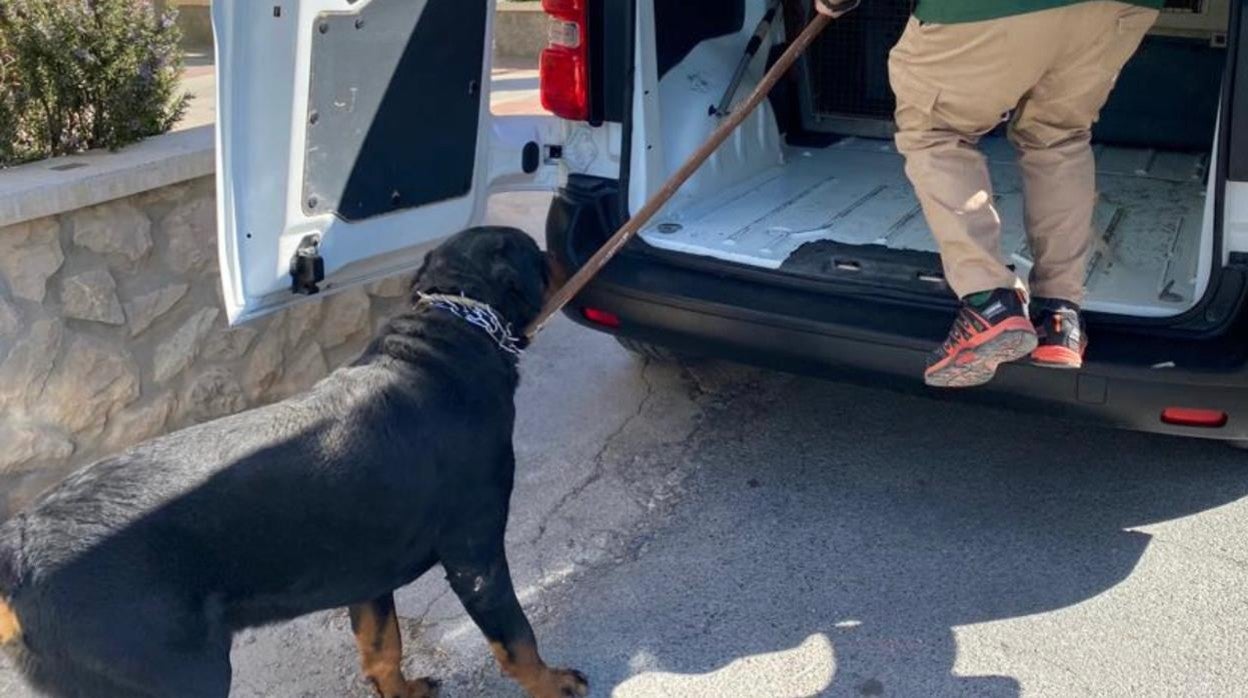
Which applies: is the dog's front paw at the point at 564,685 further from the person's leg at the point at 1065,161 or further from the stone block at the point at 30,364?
the stone block at the point at 30,364

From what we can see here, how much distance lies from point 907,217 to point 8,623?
2949mm

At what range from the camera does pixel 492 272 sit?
2.92 m

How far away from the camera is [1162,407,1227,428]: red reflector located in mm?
3014

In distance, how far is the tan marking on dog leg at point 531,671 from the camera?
2.83m

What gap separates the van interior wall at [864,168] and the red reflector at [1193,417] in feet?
0.91

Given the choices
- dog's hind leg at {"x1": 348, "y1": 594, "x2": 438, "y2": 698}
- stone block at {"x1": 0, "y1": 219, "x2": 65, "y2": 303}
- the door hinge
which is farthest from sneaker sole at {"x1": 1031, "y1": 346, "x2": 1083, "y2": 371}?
stone block at {"x1": 0, "y1": 219, "x2": 65, "y2": 303}

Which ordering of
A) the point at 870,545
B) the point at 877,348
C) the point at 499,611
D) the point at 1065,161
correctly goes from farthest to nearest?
1. the point at 870,545
2. the point at 877,348
3. the point at 1065,161
4. the point at 499,611

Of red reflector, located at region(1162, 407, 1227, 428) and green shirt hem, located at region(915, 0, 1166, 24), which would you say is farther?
red reflector, located at region(1162, 407, 1227, 428)

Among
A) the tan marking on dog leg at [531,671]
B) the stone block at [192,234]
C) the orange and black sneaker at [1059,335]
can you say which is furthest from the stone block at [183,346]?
the orange and black sneaker at [1059,335]

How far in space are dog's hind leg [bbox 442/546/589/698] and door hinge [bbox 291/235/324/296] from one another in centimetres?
95

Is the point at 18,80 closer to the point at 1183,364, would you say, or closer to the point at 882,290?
the point at 882,290

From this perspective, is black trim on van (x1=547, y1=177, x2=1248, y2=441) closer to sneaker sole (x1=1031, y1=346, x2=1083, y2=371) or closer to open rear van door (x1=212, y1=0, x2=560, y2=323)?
sneaker sole (x1=1031, y1=346, x2=1083, y2=371)

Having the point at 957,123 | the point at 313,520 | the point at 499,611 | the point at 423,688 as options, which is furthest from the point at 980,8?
the point at 423,688

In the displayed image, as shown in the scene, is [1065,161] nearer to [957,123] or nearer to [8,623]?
[957,123]
